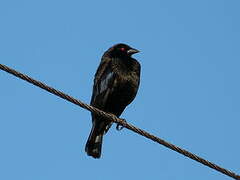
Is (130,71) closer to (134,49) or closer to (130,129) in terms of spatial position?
(134,49)

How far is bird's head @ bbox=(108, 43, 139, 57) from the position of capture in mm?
8297

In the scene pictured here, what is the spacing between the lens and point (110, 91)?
7.68 m

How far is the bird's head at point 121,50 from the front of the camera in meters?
8.30

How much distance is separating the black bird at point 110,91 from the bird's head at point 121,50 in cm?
23

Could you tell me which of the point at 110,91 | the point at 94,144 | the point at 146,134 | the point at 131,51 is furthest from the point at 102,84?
the point at 146,134

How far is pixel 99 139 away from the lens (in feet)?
25.4

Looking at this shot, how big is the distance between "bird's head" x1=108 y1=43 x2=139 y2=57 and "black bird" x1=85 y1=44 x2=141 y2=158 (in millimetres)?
226

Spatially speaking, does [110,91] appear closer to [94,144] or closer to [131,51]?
[94,144]

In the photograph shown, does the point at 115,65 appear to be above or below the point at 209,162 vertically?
above

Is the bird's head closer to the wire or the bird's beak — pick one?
the bird's beak

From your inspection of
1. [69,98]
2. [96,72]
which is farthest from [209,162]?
[96,72]

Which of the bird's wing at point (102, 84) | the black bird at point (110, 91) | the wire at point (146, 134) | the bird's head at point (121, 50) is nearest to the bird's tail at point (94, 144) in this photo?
the black bird at point (110, 91)

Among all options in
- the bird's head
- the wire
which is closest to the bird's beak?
the bird's head

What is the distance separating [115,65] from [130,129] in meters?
2.44
